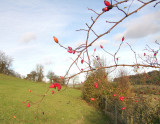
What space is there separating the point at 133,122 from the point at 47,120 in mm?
3142

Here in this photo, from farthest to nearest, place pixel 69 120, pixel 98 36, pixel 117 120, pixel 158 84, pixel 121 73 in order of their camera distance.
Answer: pixel 121 73
pixel 69 120
pixel 117 120
pixel 158 84
pixel 98 36

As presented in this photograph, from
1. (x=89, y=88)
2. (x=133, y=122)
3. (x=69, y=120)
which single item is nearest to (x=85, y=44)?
(x=133, y=122)

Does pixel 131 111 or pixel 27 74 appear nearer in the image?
pixel 131 111

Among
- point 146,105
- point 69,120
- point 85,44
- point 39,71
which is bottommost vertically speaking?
point 69,120

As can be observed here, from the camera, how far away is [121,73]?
7863mm

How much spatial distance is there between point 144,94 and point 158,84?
65 cm

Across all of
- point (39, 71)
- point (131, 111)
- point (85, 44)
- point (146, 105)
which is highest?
point (39, 71)

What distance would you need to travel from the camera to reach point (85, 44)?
2.50 feet

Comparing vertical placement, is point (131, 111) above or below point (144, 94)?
below

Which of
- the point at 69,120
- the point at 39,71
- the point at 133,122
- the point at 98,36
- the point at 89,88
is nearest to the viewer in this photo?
the point at 98,36

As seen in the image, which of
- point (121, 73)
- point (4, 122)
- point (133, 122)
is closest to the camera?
point (133, 122)

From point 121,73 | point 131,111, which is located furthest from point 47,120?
point 121,73

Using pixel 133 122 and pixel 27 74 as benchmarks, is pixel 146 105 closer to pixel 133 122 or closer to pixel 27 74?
pixel 133 122

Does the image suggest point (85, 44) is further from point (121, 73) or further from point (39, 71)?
point (39, 71)
